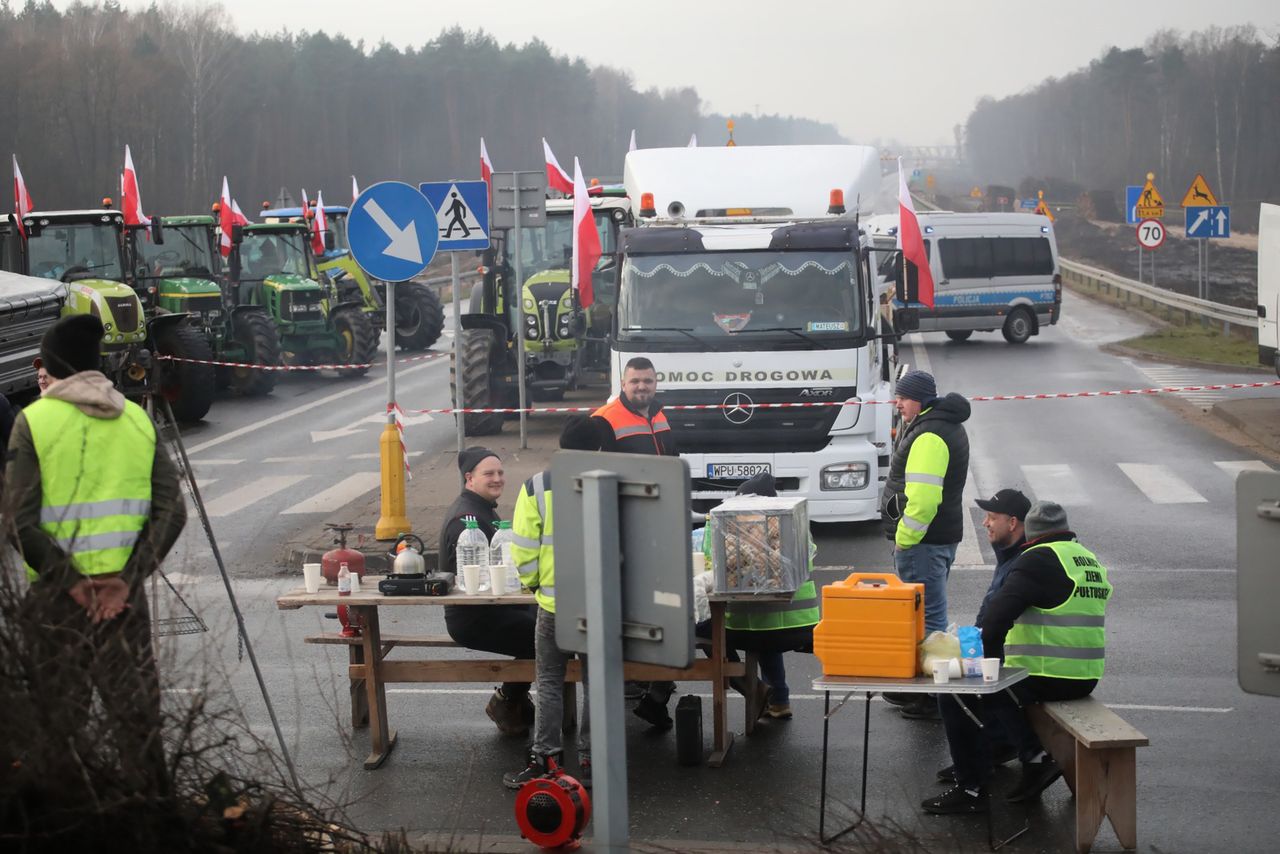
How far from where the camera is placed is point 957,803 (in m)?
6.84

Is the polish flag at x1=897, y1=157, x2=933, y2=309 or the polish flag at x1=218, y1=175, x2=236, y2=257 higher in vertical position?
the polish flag at x1=218, y1=175, x2=236, y2=257

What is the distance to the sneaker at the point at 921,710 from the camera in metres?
8.39

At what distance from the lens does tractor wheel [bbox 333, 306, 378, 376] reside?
1147 inches

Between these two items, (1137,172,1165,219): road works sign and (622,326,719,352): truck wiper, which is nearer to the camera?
(622,326,719,352): truck wiper

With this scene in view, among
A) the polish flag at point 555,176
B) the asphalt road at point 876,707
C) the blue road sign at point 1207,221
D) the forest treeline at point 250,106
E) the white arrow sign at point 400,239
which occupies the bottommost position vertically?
→ the asphalt road at point 876,707

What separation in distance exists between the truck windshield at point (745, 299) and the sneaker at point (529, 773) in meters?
6.70

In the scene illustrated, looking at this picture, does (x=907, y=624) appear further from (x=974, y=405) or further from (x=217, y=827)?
(x=974, y=405)

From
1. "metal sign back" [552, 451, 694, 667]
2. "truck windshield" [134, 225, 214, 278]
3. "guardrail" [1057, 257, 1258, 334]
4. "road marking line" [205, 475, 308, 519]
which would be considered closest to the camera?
"metal sign back" [552, 451, 694, 667]

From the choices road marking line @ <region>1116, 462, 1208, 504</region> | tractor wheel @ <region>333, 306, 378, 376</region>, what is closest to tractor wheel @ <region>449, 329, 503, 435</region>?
road marking line @ <region>1116, 462, 1208, 504</region>

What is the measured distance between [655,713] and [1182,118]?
375 feet

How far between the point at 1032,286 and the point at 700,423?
22883mm

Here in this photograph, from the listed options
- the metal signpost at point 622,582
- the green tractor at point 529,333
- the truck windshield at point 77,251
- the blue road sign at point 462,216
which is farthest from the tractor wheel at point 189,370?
the metal signpost at point 622,582

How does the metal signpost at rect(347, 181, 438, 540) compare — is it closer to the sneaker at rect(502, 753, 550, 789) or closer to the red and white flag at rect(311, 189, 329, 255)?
the sneaker at rect(502, 753, 550, 789)

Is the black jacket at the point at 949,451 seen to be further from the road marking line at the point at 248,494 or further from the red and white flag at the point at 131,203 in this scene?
the red and white flag at the point at 131,203
